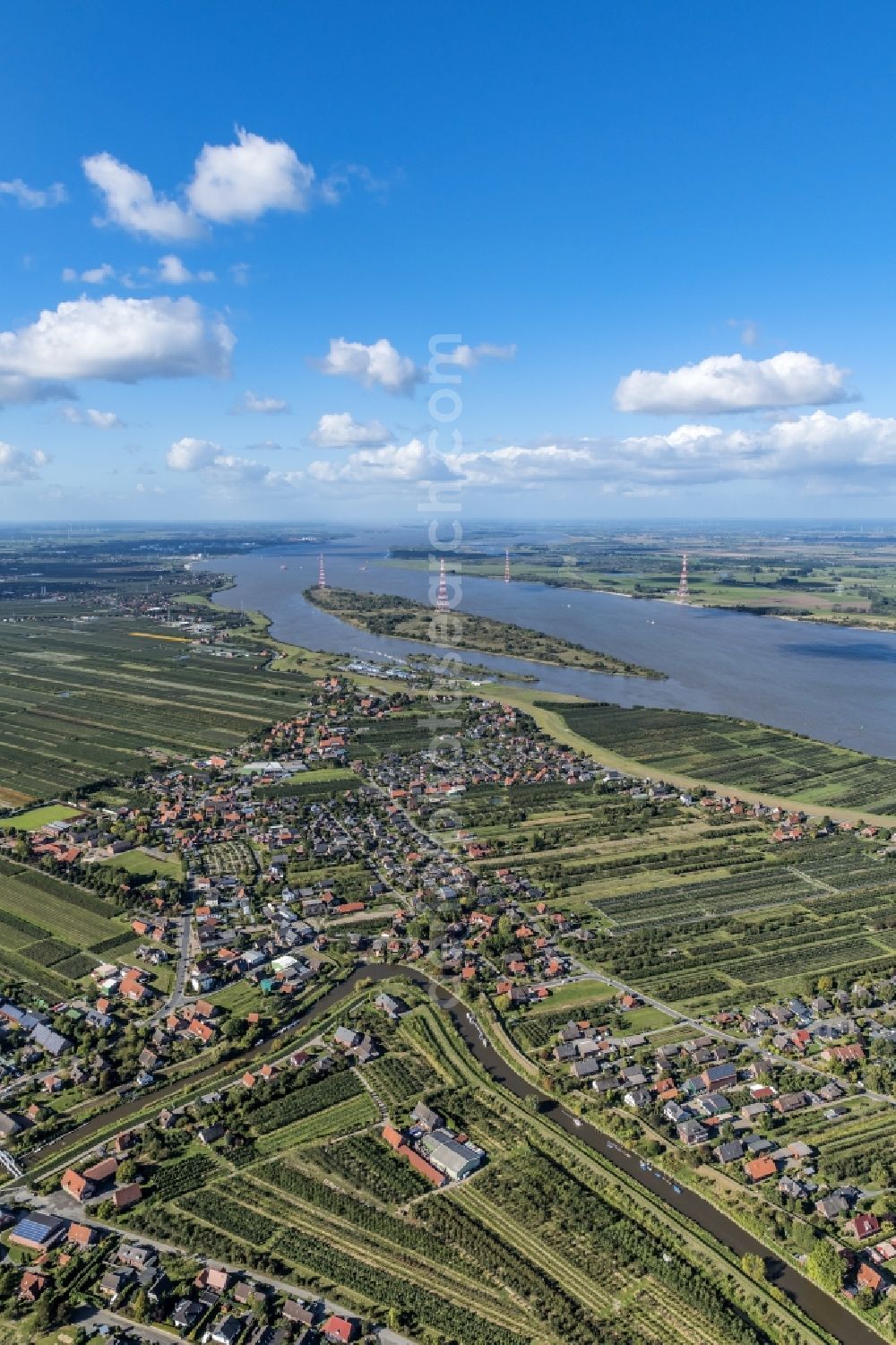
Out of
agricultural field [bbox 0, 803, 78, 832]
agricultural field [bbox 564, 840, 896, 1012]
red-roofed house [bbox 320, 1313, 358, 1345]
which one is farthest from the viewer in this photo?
agricultural field [bbox 0, 803, 78, 832]

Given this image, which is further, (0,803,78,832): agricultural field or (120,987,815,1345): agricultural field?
(0,803,78,832): agricultural field

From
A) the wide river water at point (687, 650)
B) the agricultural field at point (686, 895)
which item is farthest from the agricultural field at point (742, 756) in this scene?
the agricultural field at point (686, 895)

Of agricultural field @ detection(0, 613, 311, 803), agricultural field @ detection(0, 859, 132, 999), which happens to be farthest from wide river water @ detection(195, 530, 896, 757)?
agricultural field @ detection(0, 859, 132, 999)

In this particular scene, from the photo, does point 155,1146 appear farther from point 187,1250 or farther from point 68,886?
point 68,886

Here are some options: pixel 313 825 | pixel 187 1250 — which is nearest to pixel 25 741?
pixel 313 825

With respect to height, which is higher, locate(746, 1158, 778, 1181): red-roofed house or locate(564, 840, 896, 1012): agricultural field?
locate(564, 840, 896, 1012): agricultural field

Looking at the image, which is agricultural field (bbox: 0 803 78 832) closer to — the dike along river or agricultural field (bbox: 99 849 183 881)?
agricultural field (bbox: 99 849 183 881)

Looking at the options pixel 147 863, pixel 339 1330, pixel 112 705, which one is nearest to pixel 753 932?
pixel 339 1330

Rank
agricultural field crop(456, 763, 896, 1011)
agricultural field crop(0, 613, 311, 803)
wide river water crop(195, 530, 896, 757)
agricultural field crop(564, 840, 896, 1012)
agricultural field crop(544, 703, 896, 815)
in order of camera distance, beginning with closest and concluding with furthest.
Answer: agricultural field crop(564, 840, 896, 1012) < agricultural field crop(456, 763, 896, 1011) < agricultural field crop(544, 703, 896, 815) < agricultural field crop(0, 613, 311, 803) < wide river water crop(195, 530, 896, 757)
